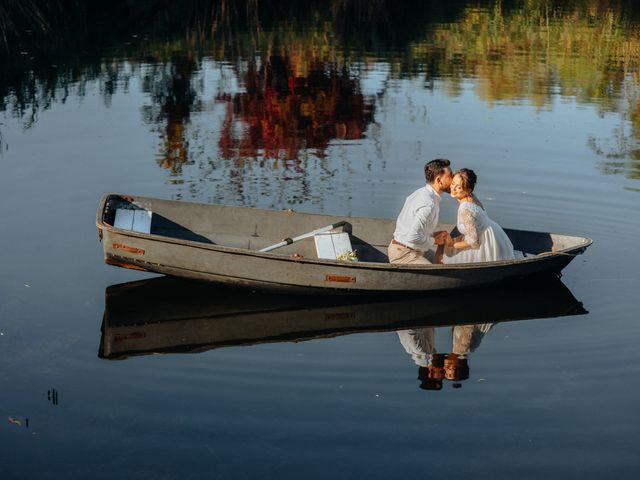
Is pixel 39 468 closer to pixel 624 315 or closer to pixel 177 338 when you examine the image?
pixel 177 338

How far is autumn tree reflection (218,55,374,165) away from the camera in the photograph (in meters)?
16.3

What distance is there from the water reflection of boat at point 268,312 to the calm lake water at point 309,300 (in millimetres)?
29

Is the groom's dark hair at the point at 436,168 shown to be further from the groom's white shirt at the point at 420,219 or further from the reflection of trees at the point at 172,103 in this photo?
the reflection of trees at the point at 172,103

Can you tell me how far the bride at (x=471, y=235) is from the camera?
1013cm

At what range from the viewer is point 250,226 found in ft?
37.7

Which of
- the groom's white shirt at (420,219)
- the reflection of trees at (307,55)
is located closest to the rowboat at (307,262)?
the groom's white shirt at (420,219)

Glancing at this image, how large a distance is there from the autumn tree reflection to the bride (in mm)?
4712

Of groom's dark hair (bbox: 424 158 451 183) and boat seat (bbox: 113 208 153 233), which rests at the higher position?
groom's dark hair (bbox: 424 158 451 183)

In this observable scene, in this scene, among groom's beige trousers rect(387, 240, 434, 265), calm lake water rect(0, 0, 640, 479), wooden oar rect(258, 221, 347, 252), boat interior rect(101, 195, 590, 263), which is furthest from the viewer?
boat interior rect(101, 195, 590, 263)

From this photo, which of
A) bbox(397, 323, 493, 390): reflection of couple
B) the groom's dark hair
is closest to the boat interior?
the groom's dark hair

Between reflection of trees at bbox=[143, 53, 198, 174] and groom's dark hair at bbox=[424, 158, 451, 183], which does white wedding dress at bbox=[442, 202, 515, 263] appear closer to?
groom's dark hair at bbox=[424, 158, 451, 183]

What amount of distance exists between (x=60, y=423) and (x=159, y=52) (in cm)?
1917

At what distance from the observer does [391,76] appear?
23.2 metres

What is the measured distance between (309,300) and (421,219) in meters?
1.34
